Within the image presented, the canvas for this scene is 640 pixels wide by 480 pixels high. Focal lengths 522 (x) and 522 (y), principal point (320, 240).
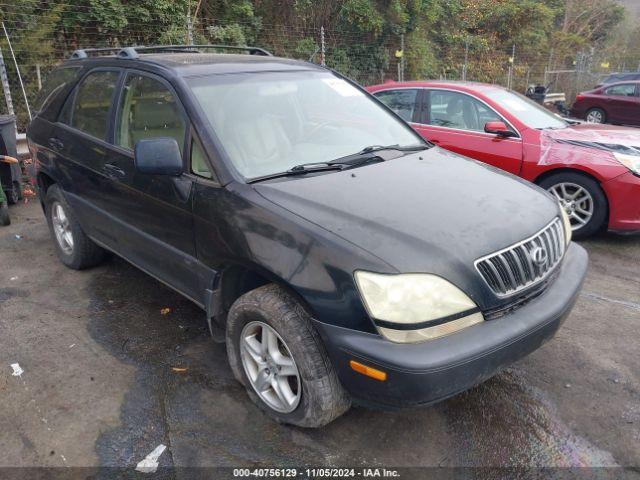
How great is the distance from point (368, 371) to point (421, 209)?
84 centimetres

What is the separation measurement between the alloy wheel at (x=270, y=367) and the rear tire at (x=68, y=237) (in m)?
2.25

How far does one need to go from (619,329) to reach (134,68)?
376cm

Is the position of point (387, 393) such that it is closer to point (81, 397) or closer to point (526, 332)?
point (526, 332)

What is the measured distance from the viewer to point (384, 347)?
82.9 inches

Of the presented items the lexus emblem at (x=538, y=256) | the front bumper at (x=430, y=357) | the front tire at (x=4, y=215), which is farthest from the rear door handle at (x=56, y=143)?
the lexus emblem at (x=538, y=256)

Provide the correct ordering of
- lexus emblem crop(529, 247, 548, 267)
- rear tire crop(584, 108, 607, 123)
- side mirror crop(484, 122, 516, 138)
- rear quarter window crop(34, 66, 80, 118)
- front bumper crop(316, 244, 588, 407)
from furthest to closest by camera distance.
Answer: rear tire crop(584, 108, 607, 123), side mirror crop(484, 122, 516, 138), rear quarter window crop(34, 66, 80, 118), lexus emblem crop(529, 247, 548, 267), front bumper crop(316, 244, 588, 407)

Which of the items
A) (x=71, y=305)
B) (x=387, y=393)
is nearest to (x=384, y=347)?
(x=387, y=393)

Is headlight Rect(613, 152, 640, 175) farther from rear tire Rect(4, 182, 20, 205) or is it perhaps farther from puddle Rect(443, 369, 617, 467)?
rear tire Rect(4, 182, 20, 205)

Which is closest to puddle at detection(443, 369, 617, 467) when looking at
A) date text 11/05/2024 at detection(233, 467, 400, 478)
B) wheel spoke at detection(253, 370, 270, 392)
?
date text 11/05/2024 at detection(233, 467, 400, 478)

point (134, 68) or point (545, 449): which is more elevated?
point (134, 68)

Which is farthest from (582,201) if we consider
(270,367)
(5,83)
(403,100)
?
(5,83)

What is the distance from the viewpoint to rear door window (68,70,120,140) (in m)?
3.60

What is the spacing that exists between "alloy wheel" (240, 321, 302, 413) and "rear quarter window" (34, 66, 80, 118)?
2.74m

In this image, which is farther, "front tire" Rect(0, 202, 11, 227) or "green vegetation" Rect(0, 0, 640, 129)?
"green vegetation" Rect(0, 0, 640, 129)
